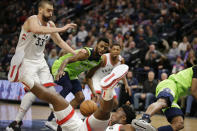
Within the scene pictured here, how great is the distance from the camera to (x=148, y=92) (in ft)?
33.4

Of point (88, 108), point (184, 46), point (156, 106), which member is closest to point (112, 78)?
point (156, 106)

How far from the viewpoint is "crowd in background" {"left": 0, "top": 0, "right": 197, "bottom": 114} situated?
10500 millimetres

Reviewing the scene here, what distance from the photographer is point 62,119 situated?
3.91m

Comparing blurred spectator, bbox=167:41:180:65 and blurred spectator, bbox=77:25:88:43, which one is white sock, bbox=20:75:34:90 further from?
blurred spectator, bbox=77:25:88:43

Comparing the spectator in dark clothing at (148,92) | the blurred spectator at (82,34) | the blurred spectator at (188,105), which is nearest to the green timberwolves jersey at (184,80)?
the blurred spectator at (188,105)

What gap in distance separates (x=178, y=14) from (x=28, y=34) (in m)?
8.68

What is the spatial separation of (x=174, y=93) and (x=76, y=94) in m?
2.46

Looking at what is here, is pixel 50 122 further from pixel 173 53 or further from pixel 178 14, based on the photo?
pixel 178 14

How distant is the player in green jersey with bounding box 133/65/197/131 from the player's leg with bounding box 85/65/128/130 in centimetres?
81

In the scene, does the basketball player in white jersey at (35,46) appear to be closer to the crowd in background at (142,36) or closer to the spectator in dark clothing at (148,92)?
the crowd in background at (142,36)

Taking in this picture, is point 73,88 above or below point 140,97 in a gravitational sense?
above

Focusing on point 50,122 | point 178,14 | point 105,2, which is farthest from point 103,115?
point 105,2

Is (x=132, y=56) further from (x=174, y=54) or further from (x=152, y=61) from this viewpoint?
(x=174, y=54)

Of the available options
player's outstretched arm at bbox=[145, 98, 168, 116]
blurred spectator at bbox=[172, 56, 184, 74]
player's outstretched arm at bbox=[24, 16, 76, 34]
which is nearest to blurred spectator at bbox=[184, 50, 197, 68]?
blurred spectator at bbox=[172, 56, 184, 74]
